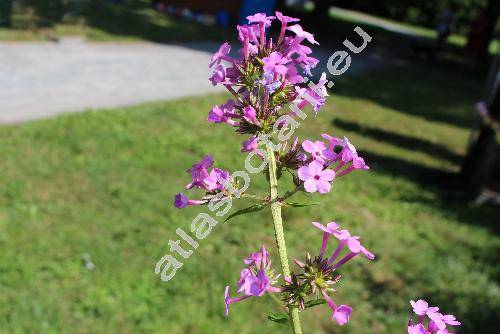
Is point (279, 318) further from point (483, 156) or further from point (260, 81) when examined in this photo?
point (483, 156)

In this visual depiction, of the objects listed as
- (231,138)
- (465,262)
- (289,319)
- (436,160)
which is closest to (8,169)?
(231,138)

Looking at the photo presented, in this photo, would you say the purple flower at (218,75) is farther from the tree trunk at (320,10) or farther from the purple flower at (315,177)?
the tree trunk at (320,10)

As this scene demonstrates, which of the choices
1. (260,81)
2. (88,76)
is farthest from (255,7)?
(260,81)

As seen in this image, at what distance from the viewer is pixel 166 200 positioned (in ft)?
18.6

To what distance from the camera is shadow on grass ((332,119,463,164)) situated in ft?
31.6

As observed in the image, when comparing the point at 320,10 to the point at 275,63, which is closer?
the point at 275,63

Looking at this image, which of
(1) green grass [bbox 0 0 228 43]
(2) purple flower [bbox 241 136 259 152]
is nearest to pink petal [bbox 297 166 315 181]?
(2) purple flower [bbox 241 136 259 152]

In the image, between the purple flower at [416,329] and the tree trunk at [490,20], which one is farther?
the tree trunk at [490,20]

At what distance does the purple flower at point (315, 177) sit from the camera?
941 millimetres

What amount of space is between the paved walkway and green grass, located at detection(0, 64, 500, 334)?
56cm

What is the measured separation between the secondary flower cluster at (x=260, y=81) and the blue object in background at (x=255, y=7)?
48.2 feet

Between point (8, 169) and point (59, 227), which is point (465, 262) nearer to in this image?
point (59, 227)

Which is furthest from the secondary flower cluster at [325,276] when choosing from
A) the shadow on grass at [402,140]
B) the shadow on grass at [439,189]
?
the shadow on grass at [402,140]

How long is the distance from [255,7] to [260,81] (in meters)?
17.1
